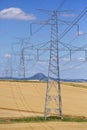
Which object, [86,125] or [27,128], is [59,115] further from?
[27,128]

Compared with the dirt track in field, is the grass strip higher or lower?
lower

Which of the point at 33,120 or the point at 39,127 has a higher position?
the point at 39,127

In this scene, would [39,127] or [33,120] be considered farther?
[33,120]

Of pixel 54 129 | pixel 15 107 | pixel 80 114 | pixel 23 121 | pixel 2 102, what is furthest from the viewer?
pixel 2 102

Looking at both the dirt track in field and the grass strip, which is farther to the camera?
the grass strip

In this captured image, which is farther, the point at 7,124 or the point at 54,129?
the point at 7,124

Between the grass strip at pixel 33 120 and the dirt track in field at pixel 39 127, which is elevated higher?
the dirt track in field at pixel 39 127

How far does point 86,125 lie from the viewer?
40938 millimetres

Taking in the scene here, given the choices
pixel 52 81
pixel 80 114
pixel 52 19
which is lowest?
pixel 80 114

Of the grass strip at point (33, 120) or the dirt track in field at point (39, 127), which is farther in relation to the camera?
the grass strip at point (33, 120)

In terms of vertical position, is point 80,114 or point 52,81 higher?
point 52,81

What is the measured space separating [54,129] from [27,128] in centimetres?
252

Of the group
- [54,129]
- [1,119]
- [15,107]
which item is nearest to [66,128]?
[54,129]

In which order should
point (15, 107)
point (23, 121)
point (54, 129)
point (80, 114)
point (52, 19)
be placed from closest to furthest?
point (54, 129) → point (52, 19) → point (23, 121) → point (80, 114) → point (15, 107)
